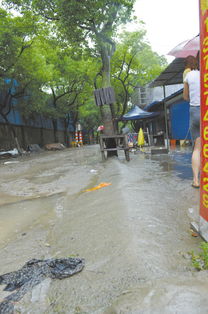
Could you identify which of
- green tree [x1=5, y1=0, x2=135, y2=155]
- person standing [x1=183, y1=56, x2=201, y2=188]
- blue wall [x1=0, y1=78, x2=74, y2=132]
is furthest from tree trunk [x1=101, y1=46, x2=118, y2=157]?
blue wall [x1=0, y1=78, x2=74, y2=132]

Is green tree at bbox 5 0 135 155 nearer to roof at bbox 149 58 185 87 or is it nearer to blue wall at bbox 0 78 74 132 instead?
roof at bbox 149 58 185 87

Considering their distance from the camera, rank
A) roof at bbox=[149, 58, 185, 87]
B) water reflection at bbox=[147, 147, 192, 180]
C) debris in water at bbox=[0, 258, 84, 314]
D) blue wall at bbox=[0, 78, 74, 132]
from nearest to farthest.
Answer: debris in water at bbox=[0, 258, 84, 314] → water reflection at bbox=[147, 147, 192, 180] → roof at bbox=[149, 58, 185, 87] → blue wall at bbox=[0, 78, 74, 132]

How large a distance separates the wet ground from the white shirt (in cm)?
122

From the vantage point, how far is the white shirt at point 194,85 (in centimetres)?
307

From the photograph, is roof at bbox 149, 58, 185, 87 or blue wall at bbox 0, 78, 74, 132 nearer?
roof at bbox 149, 58, 185, 87

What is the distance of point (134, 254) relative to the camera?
4.90 ft

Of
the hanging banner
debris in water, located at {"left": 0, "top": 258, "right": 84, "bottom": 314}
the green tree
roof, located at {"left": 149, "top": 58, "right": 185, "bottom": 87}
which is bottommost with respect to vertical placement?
debris in water, located at {"left": 0, "top": 258, "right": 84, "bottom": 314}

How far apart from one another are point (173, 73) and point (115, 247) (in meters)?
6.87

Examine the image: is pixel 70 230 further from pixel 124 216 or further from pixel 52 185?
pixel 52 185

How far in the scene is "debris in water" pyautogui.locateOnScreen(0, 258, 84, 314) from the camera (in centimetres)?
131

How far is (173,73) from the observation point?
7301 mm

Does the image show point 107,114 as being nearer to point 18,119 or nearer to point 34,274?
point 34,274

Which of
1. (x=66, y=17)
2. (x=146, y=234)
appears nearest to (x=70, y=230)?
(x=146, y=234)

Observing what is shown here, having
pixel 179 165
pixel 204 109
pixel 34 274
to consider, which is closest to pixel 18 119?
pixel 179 165
